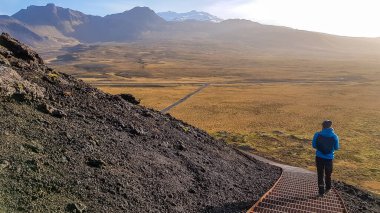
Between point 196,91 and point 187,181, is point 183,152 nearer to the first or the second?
point 187,181

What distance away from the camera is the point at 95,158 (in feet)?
31.4

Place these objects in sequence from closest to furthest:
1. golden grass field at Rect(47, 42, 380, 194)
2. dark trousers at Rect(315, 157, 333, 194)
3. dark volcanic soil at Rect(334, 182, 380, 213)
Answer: dark trousers at Rect(315, 157, 333, 194)
dark volcanic soil at Rect(334, 182, 380, 213)
golden grass field at Rect(47, 42, 380, 194)

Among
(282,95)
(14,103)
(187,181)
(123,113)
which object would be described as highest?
(14,103)

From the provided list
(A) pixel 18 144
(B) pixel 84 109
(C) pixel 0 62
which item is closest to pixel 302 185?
(B) pixel 84 109

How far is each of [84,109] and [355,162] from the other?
70.2 feet

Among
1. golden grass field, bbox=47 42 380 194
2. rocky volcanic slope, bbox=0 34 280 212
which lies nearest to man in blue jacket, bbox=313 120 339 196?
rocky volcanic slope, bbox=0 34 280 212

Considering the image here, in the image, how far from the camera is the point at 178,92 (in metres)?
74.5

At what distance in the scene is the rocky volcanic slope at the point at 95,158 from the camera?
787 cm

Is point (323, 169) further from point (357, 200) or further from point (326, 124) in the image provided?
point (357, 200)

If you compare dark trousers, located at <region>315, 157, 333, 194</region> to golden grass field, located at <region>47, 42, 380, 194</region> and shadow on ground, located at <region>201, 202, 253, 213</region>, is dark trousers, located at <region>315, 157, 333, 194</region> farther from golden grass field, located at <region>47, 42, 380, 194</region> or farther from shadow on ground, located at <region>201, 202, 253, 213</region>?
golden grass field, located at <region>47, 42, 380, 194</region>

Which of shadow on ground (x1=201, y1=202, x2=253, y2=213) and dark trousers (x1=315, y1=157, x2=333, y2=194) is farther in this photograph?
dark trousers (x1=315, y1=157, x2=333, y2=194)

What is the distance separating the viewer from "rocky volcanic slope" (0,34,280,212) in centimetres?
787

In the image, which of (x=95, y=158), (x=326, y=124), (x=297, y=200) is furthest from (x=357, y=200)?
(x=95, y=158)

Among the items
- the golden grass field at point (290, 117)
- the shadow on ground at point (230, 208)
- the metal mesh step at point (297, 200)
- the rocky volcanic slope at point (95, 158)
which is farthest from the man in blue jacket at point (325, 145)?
the golden grass field at point (290, 117)
